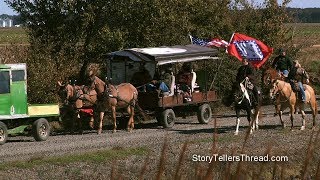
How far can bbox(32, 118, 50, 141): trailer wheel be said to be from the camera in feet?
69.9

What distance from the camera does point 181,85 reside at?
86.3ft

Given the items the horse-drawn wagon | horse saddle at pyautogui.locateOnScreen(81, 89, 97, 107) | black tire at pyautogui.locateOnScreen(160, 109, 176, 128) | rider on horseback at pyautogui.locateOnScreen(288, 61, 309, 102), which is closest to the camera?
rider on horseback at pyautogui.locateOnScreen(288, 61, 309, 102)

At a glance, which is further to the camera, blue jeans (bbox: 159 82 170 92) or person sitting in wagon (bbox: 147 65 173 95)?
person sitting in wagon (bbox: 147 65 173 95)

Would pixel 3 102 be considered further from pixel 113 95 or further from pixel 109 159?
pixel 109 159

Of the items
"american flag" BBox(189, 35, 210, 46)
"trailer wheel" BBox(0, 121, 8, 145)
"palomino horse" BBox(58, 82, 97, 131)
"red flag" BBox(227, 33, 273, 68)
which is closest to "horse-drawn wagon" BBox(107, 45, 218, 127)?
"red flag" BBox(227, 33, 273, 68)

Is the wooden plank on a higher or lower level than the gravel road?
higher

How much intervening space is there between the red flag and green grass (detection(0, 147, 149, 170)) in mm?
11809

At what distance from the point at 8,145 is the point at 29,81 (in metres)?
5.94

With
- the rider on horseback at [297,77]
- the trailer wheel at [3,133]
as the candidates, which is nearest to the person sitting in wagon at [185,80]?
the rider on horseback at [297,77]

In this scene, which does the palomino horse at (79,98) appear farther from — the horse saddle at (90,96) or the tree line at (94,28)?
the tree line at (94,28)

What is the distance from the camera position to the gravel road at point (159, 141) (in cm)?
1627

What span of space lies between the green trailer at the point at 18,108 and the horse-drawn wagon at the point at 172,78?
421 centimetres

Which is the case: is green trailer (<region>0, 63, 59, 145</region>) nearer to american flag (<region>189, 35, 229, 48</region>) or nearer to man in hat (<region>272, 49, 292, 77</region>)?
man in hat (<region>272, 49, 292, 77</region>)

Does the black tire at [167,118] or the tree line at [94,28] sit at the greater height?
the tree line at [94,28]
